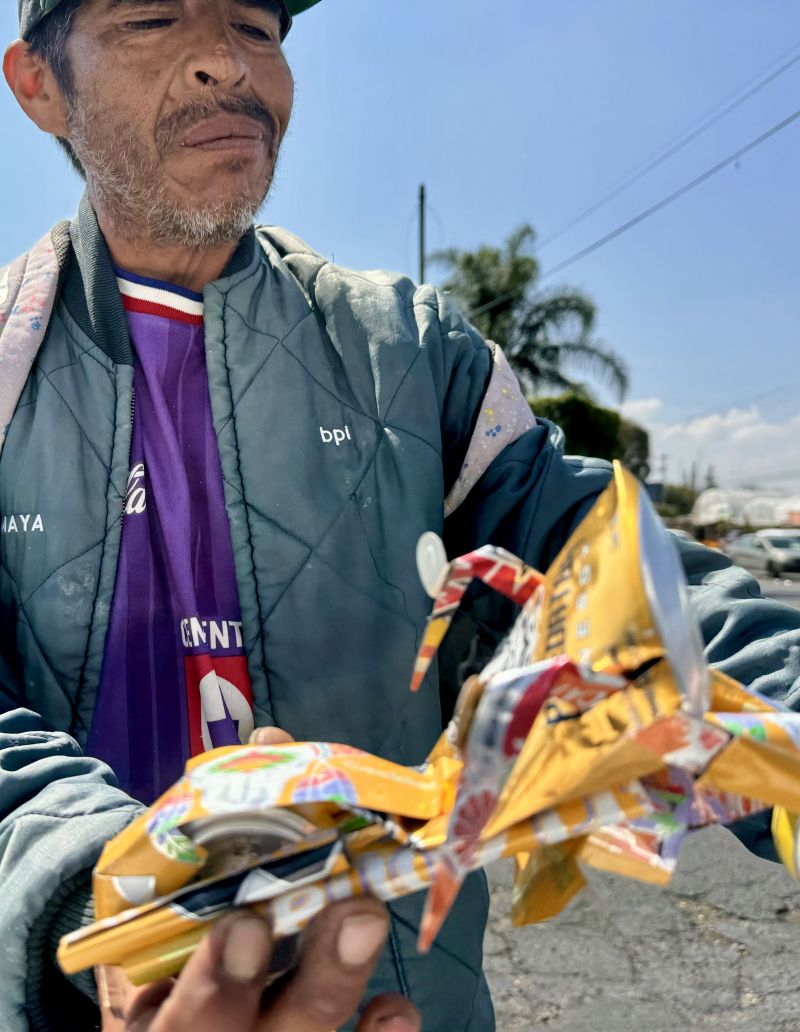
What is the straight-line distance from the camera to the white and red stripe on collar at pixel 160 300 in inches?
58.0

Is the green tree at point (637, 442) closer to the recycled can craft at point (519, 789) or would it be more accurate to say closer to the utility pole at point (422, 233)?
the utility pole at point (422, 233)

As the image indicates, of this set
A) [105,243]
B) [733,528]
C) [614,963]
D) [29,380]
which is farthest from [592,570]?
[733,528]

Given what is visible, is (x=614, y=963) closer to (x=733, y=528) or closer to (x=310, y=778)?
(x=310, y=778)

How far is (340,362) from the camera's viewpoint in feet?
4.83

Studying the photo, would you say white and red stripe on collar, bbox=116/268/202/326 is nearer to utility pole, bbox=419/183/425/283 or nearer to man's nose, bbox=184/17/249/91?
man's nose, bbox=184/17/249/91

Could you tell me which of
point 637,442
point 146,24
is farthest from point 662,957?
point 637,442

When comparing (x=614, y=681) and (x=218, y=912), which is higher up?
(x=614, y=681)

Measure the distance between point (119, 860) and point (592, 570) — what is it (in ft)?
1.43

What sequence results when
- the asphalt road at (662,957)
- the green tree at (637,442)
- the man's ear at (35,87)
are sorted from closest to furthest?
the man's ear at (35,87)
the asphalt road at (662,957)
the green tree at (637,442)

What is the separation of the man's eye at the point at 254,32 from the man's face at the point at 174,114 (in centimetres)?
1

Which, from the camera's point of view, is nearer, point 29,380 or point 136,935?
point 136,935

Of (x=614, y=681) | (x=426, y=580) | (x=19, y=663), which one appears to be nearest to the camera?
(x=614, y=681)

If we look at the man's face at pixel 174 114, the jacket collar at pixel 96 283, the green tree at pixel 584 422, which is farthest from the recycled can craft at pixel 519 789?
the green tree at pixel 584 422

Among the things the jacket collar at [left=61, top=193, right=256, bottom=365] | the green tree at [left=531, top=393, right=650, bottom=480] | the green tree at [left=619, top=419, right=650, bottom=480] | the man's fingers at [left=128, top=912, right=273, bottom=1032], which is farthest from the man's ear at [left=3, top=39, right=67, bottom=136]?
the green tree at [left=619, top=419, right=650, bottom=480]
